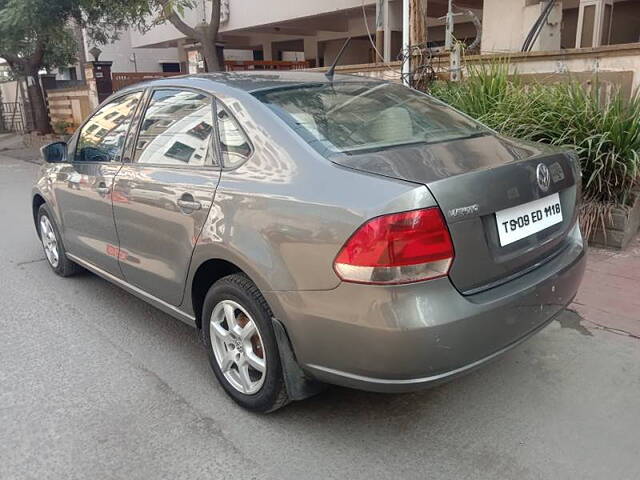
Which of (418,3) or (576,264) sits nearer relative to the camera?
(576,264)

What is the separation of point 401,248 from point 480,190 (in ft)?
1.49

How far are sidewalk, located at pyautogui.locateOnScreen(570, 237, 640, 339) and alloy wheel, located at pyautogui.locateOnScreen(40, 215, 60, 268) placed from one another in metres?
4.26

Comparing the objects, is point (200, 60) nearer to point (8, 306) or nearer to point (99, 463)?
point (8, 306)

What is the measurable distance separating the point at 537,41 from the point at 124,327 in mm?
8255

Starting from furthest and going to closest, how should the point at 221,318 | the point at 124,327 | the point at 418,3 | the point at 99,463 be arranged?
the point at 418,3 → the point at 124,327 → the point at 221,318 → the point at 99,463

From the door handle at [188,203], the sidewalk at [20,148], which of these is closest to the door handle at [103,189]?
the door handle at [188,203]

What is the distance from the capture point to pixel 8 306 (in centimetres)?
443

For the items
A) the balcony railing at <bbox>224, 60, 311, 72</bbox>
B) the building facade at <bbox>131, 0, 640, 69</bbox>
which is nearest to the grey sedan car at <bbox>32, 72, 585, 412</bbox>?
the building facade at <bbox>131, 0, 640, 69</bbox>

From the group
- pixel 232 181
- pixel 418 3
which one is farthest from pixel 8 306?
pixel 418 3

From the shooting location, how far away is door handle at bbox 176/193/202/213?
9.62 ft

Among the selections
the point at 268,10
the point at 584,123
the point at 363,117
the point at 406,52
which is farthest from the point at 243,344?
the point at 268,10

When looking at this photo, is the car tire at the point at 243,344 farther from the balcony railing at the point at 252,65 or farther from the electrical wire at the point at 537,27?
the balcony railing at the point at 252,65

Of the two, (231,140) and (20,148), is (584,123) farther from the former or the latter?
(20,148)

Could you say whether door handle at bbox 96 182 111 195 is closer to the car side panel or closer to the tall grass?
the car side panel
